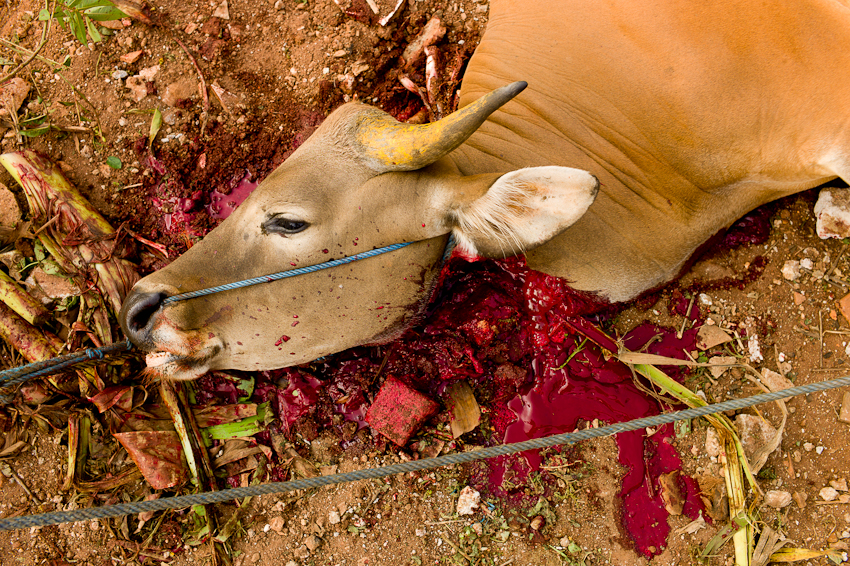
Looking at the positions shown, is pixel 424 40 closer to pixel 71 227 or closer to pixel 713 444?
pixel 71 227

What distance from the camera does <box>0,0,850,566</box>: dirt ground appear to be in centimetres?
351

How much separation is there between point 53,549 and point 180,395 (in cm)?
129

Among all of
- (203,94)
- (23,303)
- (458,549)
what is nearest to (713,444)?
(458,549)

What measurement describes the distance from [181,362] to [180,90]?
2471mm

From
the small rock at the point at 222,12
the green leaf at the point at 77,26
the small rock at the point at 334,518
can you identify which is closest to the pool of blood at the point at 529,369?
the small rock at the point at 334,518

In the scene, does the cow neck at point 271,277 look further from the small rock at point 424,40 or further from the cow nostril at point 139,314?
the small rock at point 424,40

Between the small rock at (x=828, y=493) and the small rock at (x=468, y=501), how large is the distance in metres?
2.10

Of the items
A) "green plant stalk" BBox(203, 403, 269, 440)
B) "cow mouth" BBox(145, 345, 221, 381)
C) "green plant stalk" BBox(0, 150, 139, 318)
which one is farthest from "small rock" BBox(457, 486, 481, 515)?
"green plant stalk" BBox(0, 150, 139, 318)

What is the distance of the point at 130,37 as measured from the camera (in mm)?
4262

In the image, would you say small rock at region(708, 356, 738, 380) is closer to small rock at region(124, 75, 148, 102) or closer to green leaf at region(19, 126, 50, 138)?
small rock at region(124, 75, 148, 102)

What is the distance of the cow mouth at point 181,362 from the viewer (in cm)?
264

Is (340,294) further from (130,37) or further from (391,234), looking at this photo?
(130,37)

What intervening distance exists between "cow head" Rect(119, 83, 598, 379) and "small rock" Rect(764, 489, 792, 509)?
2344 millimetres

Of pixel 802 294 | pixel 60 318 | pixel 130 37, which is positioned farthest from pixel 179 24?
pixel 802 294
